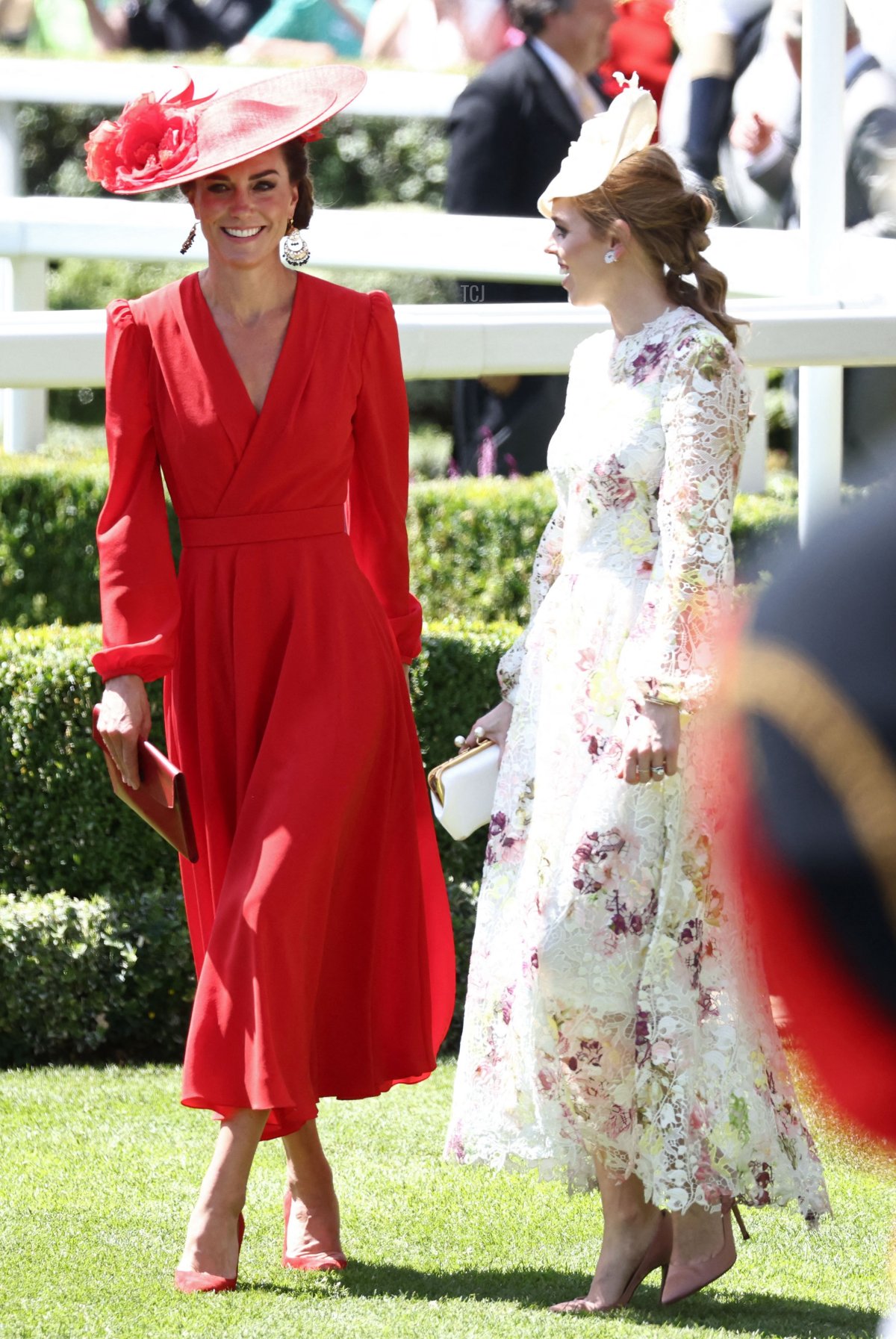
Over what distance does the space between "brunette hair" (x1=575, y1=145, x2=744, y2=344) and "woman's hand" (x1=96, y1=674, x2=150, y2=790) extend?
3.77 ft

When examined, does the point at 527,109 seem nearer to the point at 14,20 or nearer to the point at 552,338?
the point at 14,20

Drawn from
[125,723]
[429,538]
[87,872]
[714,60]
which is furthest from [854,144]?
[125,723]

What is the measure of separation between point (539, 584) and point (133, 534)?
74cm

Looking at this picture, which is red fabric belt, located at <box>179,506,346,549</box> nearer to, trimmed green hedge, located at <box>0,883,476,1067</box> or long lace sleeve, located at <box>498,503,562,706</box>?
long lace sleeve, located at <box>498,503,562,706</box>

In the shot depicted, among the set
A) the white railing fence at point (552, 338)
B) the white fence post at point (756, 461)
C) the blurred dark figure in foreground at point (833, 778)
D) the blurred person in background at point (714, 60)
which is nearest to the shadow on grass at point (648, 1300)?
the white railing fence at point (552, 338)

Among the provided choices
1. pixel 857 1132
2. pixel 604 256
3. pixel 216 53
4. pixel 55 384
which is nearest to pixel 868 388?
pixel 216 53

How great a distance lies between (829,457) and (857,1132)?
16.8 ft

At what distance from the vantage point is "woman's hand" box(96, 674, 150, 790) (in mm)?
3576

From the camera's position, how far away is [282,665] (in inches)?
143

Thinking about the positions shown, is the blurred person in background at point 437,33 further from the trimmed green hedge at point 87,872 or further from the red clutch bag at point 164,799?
the red clutch bag at point 164,799

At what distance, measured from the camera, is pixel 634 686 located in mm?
3357

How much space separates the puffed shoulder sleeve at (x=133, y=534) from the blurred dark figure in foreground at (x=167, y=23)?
216 inches

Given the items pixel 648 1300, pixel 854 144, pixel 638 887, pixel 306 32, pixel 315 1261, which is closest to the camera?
pixel 638 887

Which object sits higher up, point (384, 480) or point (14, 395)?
point (14, 395)
